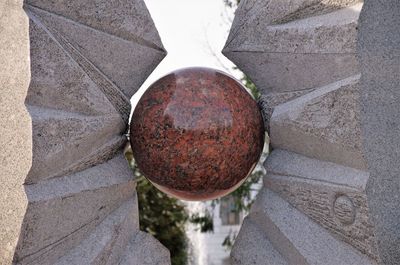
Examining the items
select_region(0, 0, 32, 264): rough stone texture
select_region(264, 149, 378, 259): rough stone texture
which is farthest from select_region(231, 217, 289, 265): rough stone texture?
select_region(0, 0, 32, 264): rough stone texture

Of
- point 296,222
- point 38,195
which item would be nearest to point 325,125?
point 296,222

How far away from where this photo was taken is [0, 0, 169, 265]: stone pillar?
11.1 ft

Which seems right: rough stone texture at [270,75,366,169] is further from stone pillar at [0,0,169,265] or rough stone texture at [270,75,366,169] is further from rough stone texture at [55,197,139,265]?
rough stone texture at [55,197,139,265]

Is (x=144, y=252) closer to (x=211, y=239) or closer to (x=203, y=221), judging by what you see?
(x=203, y=221)

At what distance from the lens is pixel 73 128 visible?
356 centimetres

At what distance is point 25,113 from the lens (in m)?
3.38

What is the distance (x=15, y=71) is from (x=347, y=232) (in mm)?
2417

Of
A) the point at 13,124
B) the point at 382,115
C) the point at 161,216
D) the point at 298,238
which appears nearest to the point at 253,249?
the point at 298,238

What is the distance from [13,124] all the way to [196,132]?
1166 mm

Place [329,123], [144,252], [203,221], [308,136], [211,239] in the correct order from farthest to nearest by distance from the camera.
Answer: [211,239]
[203,221]
[144,252]
[308,136]
[329,123]

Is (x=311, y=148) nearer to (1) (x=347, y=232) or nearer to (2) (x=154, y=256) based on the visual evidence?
(1) (x=347, y=232)

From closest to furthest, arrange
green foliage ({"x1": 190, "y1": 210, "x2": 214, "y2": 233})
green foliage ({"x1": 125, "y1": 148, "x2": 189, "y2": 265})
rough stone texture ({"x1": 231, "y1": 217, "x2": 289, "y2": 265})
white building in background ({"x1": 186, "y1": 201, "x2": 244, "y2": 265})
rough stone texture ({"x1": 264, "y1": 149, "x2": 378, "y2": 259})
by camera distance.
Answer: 1. rough stone texture ({"x1": 264, "y1": 149, "x2": 378, "y2": 259})
2. rough stone texture ({"x1": 231, "y1": 217, "x2": 289, "y2": 265})
3. green foliage ({"x1": 125, "y1": 148, "x2": 189, "y2": 265})
4. green foliage ({"x1": 190, "y1": 210, "x2": 214, "y2": 233})
5. white building in background ({"x1": 186, "y1": 201, "x2": 244, "y2": 265})

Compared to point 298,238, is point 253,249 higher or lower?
lower

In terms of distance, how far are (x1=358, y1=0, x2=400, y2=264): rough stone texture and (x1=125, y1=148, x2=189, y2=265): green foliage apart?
526 cm
